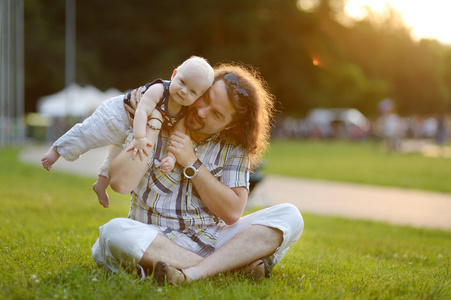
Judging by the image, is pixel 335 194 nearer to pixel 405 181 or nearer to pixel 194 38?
pixel 405 181

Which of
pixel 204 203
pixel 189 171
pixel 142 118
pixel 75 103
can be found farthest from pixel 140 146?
pixel 75 103

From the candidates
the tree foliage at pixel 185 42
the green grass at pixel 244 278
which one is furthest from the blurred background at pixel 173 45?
the green grass at pixel 244 278

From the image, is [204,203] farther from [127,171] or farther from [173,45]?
[173,45]

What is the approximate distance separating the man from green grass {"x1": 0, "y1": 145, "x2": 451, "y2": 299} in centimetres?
13

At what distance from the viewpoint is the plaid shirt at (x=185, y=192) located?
11.5 ft

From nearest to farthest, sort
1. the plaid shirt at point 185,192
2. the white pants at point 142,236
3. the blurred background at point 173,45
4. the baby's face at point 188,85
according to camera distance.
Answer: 1. the white pants at point 142,236
2. the baby's face at point 188,85
3. the plaid shirt at point 185,192
4. the blurred background at point 173,45

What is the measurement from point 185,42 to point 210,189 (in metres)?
36.7

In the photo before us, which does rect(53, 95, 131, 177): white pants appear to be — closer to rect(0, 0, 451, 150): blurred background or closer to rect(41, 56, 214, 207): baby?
rect(41, 56, 214, 207): baby

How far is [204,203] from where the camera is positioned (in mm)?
3639

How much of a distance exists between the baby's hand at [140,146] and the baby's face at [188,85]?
1.08ft

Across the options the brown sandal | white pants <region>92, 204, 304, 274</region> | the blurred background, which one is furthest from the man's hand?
the blurred background

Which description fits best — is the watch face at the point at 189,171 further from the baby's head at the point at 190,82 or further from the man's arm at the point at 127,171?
the baby's head at the point at 190,82

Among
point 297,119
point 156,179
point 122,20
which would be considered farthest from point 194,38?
point 156,179

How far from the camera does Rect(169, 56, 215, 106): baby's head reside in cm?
338
